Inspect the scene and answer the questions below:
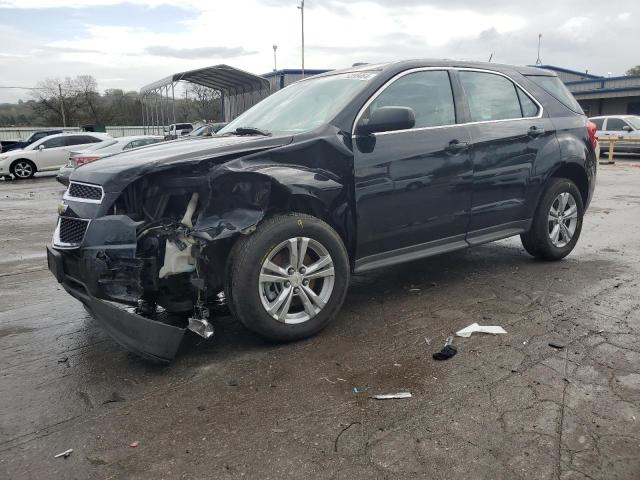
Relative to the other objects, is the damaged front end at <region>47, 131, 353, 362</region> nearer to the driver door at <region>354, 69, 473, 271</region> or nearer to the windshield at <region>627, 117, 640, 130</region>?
the driver door at <region>354, 69, 473, 271</region>

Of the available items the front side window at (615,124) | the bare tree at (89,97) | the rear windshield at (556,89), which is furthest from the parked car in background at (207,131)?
the bare tree at (89,97)

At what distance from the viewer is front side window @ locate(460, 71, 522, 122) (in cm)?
475

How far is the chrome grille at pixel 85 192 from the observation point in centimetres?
339

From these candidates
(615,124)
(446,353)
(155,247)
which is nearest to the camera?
(155,247)

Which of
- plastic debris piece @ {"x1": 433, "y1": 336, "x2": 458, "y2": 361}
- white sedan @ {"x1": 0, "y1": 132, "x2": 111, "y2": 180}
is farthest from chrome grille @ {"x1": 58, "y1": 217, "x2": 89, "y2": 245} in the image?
white sedan @ {"x1": 0, "y1": 132, "x2": 111, "y2": 180}

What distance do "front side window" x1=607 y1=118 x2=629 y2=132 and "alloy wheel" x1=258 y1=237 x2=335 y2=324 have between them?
71.9 feet

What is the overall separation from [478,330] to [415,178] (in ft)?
4.11

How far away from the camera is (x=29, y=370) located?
11.4 ft

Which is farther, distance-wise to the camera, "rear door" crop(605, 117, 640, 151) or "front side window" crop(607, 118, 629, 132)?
"front side window" crop(607, 118, 629, 132)

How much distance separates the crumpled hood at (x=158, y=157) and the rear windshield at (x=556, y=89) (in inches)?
124

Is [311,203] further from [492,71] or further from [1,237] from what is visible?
[1,237]

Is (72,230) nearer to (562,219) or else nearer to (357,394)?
(357,394)

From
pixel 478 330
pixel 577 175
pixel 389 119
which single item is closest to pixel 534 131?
pixel 577 175

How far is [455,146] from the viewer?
446 cm
